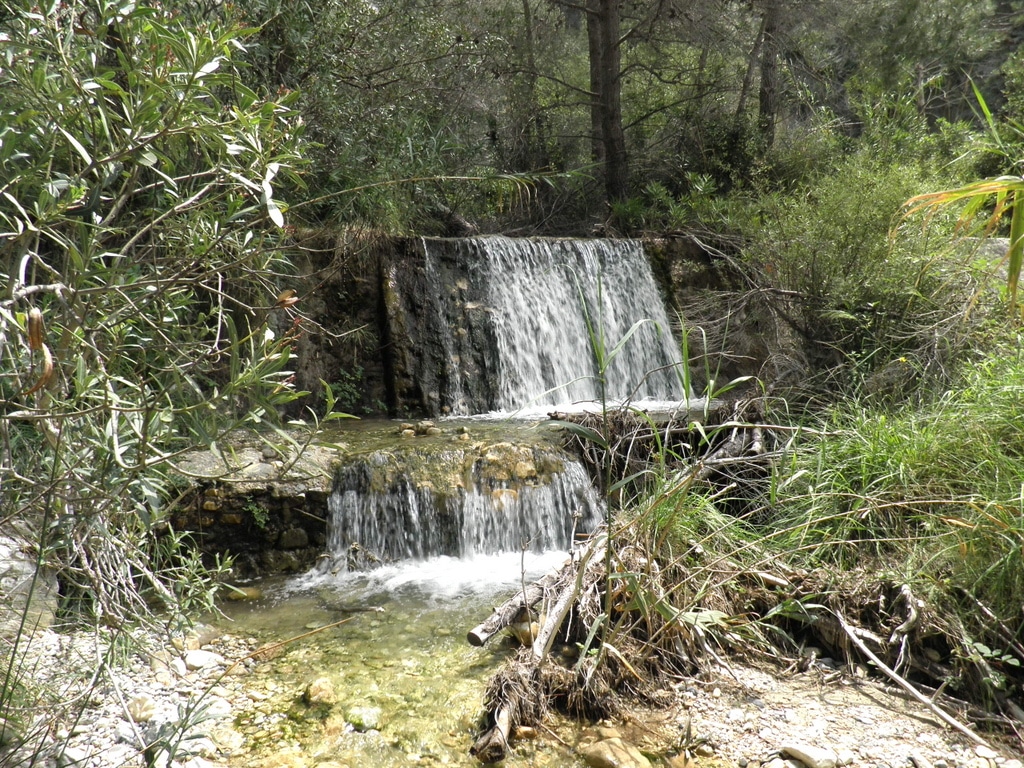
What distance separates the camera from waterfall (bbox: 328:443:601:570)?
5.22 meters

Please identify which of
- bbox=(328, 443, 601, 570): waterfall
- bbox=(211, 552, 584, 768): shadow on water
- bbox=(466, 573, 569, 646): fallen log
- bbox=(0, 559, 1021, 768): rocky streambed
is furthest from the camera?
bbox=(328, 443, 601, 570): waterfall

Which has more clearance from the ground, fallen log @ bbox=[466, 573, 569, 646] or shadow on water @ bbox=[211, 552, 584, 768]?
fallen log @ bbox=[466, 573, 569, 646]

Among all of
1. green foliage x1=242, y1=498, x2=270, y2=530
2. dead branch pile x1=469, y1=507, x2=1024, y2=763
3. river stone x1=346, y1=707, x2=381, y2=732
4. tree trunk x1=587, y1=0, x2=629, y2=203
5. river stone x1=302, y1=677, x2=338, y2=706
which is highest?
tree trunk x1=587, y1=0, x2=629, y2=203

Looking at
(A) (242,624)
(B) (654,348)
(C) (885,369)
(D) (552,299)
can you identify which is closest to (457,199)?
(D) (552,299)

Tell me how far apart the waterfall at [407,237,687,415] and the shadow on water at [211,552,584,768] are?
3068mm

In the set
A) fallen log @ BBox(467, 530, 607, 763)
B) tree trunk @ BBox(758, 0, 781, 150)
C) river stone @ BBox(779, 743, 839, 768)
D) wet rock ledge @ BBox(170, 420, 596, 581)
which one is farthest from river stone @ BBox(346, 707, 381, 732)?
tree trunk @ BBox(758, 0, 781, 150)

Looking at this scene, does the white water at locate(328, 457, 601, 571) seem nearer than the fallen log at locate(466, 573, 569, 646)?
No

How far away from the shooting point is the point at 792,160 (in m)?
10.4

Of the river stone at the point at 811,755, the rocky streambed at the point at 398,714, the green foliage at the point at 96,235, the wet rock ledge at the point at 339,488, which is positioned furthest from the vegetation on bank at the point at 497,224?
the river stone at the point at 811,755

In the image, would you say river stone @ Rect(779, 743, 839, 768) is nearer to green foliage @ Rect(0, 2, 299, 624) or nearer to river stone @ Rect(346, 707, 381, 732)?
river stone @ Rect(346, 707, 381, 732)

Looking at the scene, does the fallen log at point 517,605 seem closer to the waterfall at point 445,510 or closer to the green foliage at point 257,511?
the waterfall at point 445,510

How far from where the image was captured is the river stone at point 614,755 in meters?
2.66

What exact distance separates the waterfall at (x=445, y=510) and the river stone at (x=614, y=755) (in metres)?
2.49

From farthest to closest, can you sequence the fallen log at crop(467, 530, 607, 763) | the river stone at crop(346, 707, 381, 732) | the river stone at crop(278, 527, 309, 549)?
the river stone at crop(278, 527, 309, 549), the river stone at crop(346, 707, 381, 732), the fallen log at crop(467, 530, 607, 763)
